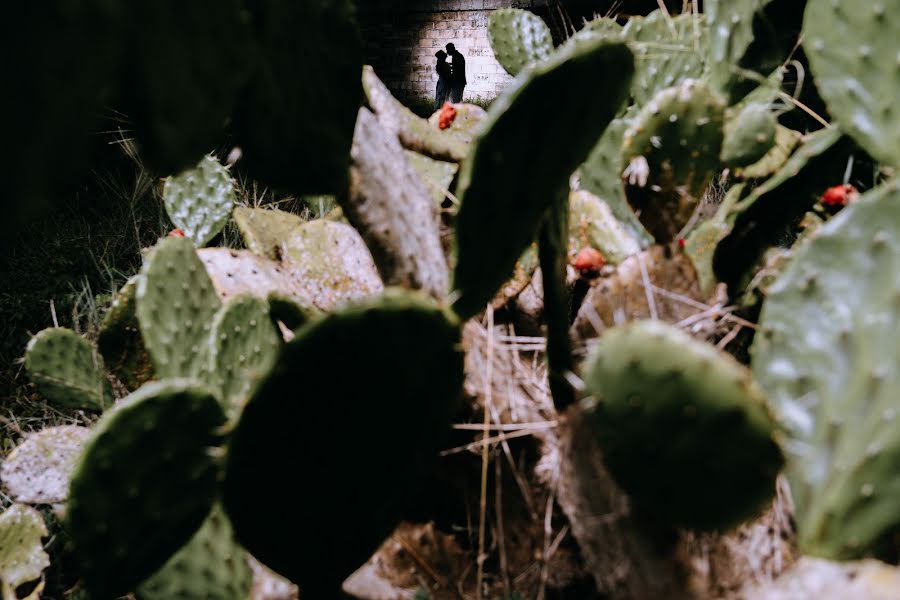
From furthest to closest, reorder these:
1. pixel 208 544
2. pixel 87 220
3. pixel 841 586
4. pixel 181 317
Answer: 1. pixel 87 220
2. pixel 181 317
3. pixel 208 544
4. pixel 841 586

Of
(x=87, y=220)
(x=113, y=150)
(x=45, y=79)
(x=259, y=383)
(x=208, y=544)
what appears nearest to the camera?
(x=45, y=79)

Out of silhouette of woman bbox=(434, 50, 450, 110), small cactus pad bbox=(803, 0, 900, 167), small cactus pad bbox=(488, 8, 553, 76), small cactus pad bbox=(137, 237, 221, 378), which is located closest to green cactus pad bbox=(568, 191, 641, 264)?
small cactus pad bbox=(803, 0, 900, 167)

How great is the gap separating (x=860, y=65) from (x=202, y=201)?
2.01 meters

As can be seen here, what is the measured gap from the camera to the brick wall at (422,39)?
664 centimetres

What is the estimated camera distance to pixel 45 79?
1.20 feet

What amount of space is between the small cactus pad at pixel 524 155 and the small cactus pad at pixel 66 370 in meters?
1.17

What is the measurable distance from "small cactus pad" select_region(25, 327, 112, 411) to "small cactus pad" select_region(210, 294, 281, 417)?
0.73 metres

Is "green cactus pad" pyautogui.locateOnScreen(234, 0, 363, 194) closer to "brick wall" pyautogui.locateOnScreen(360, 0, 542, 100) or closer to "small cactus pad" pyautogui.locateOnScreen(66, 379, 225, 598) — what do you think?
"small cactus pad" pyautogui.locateOnScreen(66, 379, 225, 598)

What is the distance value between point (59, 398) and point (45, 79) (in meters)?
1.45

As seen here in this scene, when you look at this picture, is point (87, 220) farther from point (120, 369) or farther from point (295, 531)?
point (295, 531)

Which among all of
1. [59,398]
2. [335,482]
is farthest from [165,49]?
[59,398]

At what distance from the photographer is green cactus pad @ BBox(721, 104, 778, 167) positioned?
1170 mm

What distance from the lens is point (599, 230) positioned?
4.21ft

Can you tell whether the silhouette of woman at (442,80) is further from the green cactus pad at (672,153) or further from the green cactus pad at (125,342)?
the green cactus pad at (672,153)
